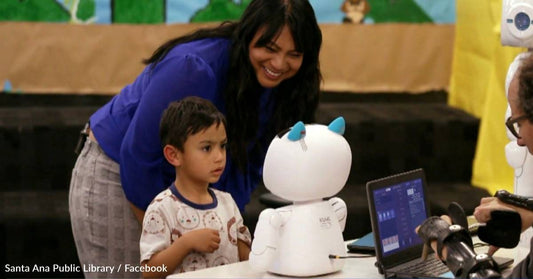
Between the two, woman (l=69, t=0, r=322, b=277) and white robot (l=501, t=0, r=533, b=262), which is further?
white robot (l=501, t=0, r=533, b=262)

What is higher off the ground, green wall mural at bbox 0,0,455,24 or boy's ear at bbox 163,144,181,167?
green wall mural at bbox 0,0,455,24

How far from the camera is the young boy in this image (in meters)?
2.22

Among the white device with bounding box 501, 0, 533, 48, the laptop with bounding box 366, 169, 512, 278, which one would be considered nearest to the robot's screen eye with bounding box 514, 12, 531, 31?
the white device with bounding box 501, 0, 533, 48

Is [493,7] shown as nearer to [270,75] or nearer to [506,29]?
[506,29]

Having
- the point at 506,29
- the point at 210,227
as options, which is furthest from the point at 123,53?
the point at 210,227

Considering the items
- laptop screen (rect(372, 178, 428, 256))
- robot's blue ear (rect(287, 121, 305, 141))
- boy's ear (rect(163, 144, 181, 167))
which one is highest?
robot's blue ear (rect(287, 121, 305, 141))

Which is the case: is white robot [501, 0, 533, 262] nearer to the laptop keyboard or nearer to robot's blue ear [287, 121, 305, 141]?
the laptop keyboard

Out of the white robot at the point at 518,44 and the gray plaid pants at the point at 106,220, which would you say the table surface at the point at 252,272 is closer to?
the gray plaid pants at the point at 106,220

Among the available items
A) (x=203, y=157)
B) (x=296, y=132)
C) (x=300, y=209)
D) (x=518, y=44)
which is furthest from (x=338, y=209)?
(x=518, y=44)

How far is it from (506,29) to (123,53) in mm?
1952

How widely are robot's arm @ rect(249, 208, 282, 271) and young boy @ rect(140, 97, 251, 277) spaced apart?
19 centimetres

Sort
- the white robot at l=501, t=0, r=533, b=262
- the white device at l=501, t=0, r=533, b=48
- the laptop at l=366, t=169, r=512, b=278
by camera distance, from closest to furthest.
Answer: the laptop at l=366, t=169, r=512, b=278
the white robot at l=501, t=0, r=533, b=262
the white device at l=501, t=0, r=533, b=48

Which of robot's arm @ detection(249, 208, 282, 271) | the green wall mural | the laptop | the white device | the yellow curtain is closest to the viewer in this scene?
robot's arm @ detection(249, 208, 282, 271)

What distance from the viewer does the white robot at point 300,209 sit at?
81.4 inches
